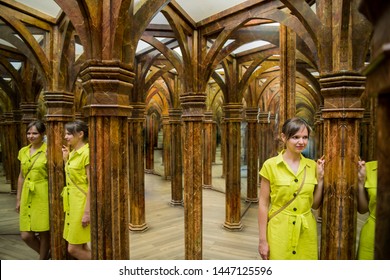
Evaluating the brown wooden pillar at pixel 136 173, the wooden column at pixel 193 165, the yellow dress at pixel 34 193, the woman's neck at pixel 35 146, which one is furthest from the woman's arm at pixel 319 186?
the brown wooden pillar at pixel 136 173

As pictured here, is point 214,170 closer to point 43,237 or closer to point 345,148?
point 43,237

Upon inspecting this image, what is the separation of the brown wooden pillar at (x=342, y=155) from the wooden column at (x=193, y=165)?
6.50 feet

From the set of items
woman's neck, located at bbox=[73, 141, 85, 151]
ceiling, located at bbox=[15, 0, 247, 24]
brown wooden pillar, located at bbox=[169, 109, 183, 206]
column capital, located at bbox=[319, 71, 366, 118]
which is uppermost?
ceiling, located at bbox=[15, 0, 247, 24]

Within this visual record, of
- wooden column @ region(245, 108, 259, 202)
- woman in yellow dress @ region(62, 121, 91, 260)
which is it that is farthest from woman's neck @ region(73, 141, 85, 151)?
wooden column @ region(245, 108, 259, 202)

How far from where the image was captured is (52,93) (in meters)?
3.47

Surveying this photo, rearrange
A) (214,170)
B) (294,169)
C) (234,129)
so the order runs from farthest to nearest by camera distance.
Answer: (214,170), (234,129), (294,169)

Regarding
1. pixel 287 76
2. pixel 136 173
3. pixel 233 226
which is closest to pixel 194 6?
pixel 287 76

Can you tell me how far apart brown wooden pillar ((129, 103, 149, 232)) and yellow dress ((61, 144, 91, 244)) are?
2726 millimetres

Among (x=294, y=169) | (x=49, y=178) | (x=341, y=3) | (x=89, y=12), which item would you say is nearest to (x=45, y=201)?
(x=49, y=178)

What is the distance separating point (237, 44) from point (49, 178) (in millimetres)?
3471

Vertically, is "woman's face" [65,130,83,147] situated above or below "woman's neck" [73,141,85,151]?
above

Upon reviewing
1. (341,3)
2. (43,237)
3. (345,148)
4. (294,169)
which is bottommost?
(43,237)

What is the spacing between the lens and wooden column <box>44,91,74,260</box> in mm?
3465

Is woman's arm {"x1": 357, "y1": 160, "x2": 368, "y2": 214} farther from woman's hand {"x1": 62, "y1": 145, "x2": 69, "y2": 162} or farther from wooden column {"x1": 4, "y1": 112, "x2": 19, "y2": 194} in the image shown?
wooden column {"x1": 4, "y1": 112, "x2": 19, "y2": 194}
